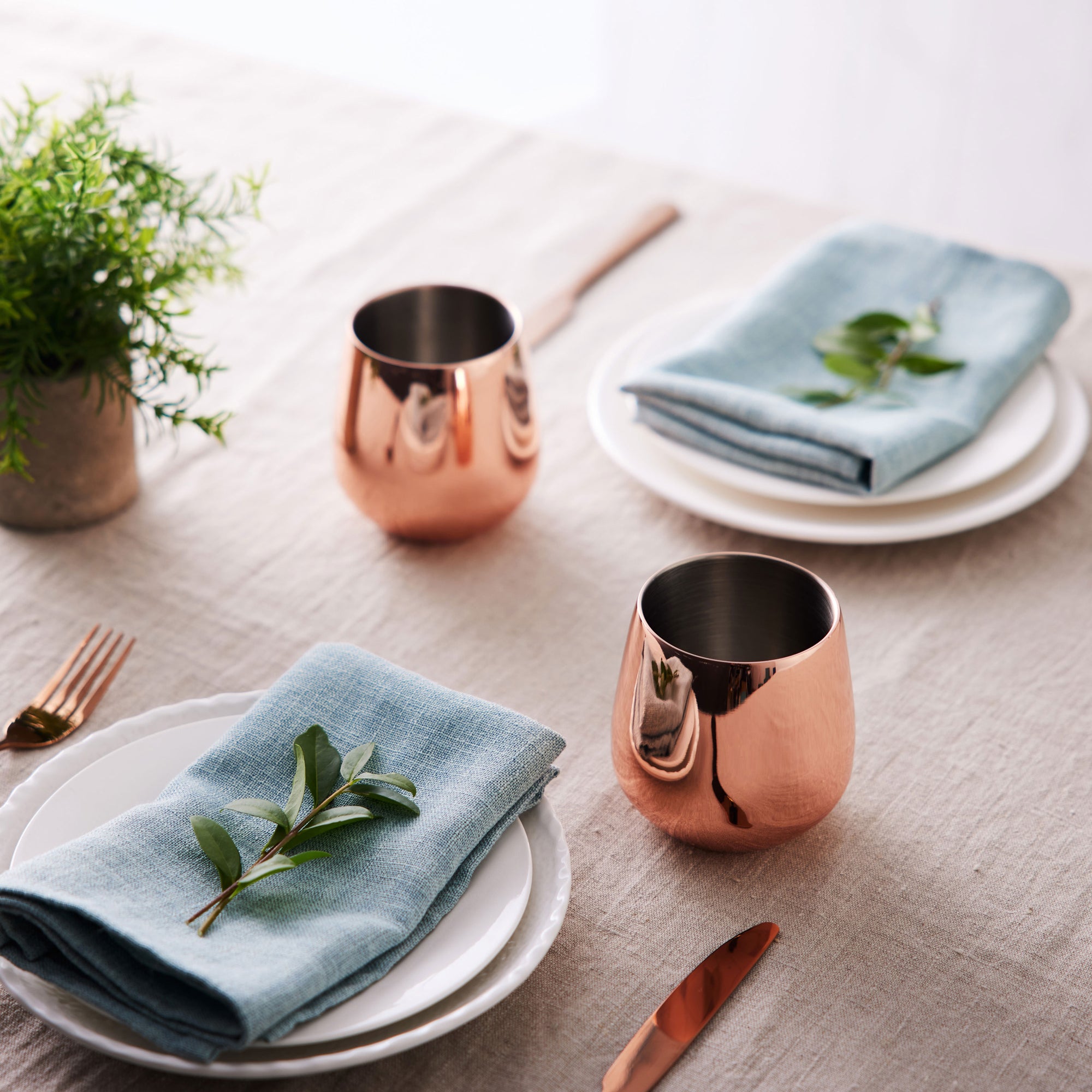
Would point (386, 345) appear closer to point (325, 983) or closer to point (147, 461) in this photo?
point (147, 461)

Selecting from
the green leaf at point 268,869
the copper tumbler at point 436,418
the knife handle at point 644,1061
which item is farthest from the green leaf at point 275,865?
the copper tumbler at point 436,418

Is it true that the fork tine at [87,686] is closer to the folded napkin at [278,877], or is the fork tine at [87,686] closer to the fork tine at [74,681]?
the fork tine at [74,681]

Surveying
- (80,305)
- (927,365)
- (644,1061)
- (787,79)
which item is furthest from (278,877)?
(787,79)

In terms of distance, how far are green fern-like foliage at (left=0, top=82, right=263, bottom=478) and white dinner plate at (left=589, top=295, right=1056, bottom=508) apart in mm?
327

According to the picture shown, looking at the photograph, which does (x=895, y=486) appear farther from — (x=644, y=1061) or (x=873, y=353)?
(x=644, y=1061)

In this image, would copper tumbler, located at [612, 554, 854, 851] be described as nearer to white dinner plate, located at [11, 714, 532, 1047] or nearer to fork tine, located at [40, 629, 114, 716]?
white dinner plate, located at [11, 714, 532, 1047]

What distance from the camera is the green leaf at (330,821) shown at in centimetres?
55

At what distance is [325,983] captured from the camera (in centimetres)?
49

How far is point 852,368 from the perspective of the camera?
96 cm

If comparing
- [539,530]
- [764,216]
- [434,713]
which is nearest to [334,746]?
[434,713]

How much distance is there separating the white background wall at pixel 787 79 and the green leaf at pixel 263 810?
2115mm

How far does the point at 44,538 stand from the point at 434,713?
1.34ft

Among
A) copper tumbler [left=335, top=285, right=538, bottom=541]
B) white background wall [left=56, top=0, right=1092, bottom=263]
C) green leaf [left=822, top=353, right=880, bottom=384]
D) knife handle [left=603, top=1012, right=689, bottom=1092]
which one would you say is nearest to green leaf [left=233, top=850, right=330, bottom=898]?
knife handle [left=603, top=1012, right=689, bottom=1092]

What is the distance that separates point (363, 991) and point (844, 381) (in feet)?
2.11
